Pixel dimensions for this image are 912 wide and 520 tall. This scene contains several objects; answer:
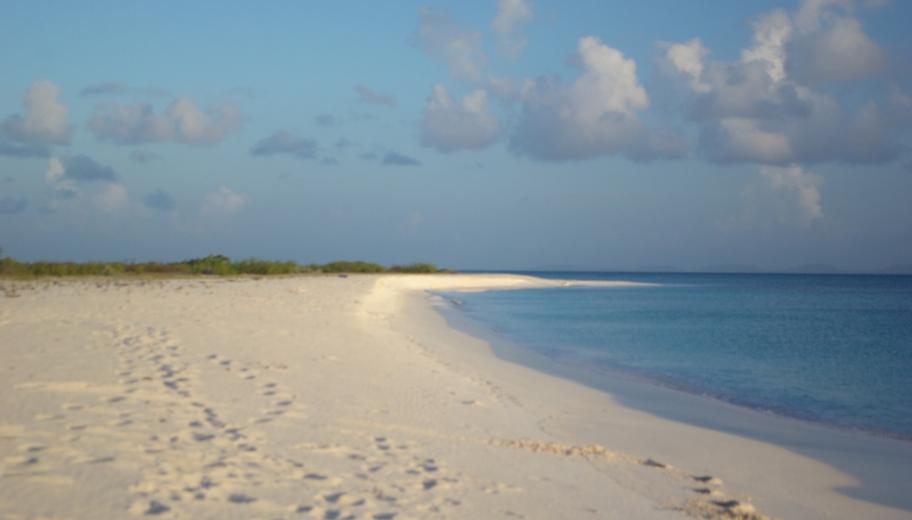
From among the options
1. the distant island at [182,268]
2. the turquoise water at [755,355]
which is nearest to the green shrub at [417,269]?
the distant island at [182,268]

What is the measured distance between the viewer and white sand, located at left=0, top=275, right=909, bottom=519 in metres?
4.90

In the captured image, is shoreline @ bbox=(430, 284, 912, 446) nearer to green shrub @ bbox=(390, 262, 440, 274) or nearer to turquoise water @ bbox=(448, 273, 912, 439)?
turquoise water @ bbox=(448, 273, 912, 439)

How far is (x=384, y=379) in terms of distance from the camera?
33.1ft

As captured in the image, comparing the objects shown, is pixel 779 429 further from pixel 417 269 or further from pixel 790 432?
pixel 417 269

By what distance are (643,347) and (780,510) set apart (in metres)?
13.0

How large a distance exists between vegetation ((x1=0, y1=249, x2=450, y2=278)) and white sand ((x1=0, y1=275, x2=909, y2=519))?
106ft

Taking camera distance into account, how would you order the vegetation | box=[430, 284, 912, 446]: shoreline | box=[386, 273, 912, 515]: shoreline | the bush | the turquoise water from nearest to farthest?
box=[386, 273, 912, 515]: shoreline, box=[430, 284, 912, 446]: shoreline, the turquoise water, the vegetation, the bush

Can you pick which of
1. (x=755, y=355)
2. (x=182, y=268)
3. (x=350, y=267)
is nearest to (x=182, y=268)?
(x=182, y=268)

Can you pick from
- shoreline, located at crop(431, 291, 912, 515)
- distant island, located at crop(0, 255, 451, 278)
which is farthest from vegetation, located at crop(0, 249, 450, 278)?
shoreline, located at crop(431, 291, 912, 515)

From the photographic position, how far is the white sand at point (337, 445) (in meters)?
4.90

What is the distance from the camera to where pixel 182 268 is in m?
52.4

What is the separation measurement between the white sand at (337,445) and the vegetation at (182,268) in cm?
3219

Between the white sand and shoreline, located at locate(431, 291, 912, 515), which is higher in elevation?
the white sand

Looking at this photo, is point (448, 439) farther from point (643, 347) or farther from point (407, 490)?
point (643, 347)
